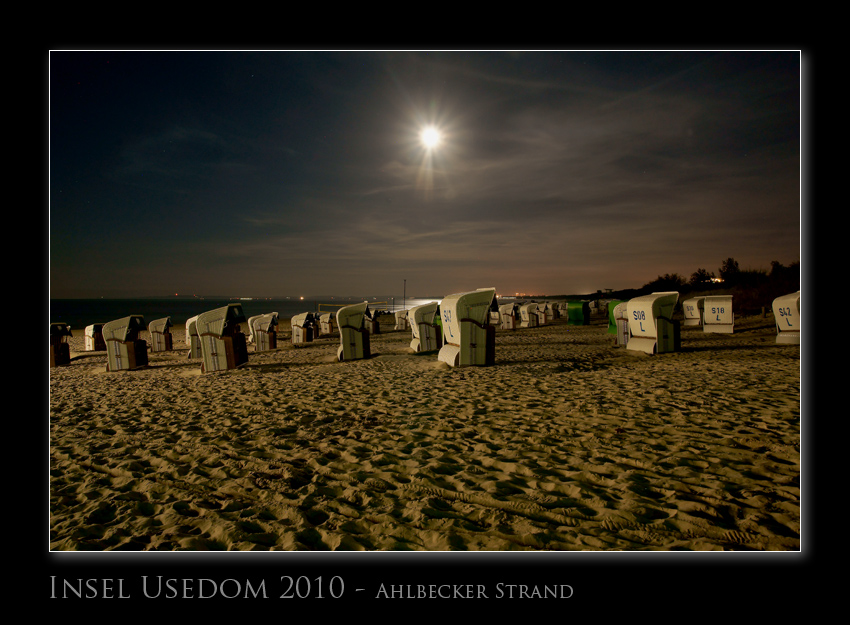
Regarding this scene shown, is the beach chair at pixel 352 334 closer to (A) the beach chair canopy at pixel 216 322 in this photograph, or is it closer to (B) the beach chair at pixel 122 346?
(A) the beach chair canopy at pixel 216 322

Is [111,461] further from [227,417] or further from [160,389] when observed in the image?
[160,389]

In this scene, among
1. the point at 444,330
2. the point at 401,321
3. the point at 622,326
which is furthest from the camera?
the point at 401,321

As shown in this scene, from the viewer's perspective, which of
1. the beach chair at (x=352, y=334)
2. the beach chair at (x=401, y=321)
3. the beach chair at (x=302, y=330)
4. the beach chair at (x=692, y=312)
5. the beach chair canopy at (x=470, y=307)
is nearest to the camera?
the beach chair canopy at (x=470, y=307)

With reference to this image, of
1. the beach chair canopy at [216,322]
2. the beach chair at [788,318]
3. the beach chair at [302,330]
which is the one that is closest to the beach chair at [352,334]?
the beach chair canopy at [216,322]

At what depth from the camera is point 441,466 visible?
→ 3.91 meters

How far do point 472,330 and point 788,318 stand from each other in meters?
11.3

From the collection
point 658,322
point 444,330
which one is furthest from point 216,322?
point 658,322

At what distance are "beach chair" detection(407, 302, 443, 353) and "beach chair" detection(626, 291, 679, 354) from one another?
697 cm

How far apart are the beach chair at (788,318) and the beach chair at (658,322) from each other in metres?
4.22

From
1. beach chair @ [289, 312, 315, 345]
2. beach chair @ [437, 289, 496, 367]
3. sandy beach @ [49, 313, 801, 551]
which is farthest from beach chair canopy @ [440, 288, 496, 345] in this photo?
beach chair @ [289, 312, 315, 345]

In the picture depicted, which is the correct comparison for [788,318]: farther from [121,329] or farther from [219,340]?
[121,329]

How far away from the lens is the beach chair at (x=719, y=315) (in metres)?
17.3

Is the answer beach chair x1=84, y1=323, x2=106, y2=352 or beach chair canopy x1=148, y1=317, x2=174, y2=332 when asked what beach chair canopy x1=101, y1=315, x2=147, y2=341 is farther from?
beach chair x1=84, y1=323, x2=106, y2=352

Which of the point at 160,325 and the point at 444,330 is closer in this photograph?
the point at 444,330
